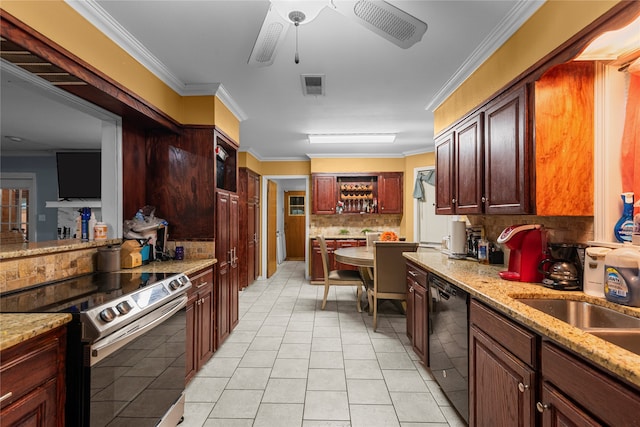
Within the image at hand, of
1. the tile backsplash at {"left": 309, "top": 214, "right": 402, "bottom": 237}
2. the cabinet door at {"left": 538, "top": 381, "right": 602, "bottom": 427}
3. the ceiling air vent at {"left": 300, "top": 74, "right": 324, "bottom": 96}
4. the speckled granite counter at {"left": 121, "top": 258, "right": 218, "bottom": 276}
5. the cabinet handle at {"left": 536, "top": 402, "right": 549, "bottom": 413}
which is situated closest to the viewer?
the cabinet door at {"left": 538, "top": 381, "right": 602, "bottom": 427}

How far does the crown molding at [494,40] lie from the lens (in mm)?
1754

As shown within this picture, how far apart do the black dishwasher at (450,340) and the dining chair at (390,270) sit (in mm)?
1013

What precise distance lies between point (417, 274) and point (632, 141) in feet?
5.32

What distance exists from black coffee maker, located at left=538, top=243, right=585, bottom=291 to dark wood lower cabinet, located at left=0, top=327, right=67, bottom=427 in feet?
7.60

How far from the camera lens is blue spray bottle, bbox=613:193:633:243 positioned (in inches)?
58.3

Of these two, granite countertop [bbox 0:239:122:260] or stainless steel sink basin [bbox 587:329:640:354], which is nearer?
stainless steel sink basin [bbox 587:329:640:354]

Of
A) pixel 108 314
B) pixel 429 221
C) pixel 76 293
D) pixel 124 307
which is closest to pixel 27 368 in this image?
pixel 108 314

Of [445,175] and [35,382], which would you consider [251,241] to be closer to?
[445,175]

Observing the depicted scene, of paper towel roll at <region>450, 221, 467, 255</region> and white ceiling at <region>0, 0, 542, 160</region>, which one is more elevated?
A: white ceiling at <region>0, 0, 542, 160</region>

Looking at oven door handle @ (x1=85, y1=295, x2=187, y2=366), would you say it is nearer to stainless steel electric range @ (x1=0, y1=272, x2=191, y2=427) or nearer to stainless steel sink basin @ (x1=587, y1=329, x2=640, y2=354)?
stainless steel electric range @ (x1=0, y1=272, x2=191, y2=427)

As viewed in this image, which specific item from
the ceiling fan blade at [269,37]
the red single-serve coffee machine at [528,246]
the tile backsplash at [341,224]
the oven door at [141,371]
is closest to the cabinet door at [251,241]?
the tile backsplash at [341,224]

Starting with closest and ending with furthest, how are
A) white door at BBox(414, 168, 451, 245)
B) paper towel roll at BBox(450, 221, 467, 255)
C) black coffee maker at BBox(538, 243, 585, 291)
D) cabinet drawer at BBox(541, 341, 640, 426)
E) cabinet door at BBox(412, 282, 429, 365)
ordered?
cabinet drawer at BBox(541, 341, 640, 426) → black coffee maker at BBox(538, 243, 585, 291) → cabinet door at BBox(412, 282, 429, 365) → paper towel roll at BBox(450, 221, 467, 255) → white door at BBox(414, 168, 451, 245)

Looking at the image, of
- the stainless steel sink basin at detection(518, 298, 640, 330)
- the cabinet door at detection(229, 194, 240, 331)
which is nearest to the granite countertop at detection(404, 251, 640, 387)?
the stainless steel sink basin at detection(518, 298, 640, 330)

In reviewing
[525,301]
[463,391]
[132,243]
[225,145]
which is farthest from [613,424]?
[225,145]
